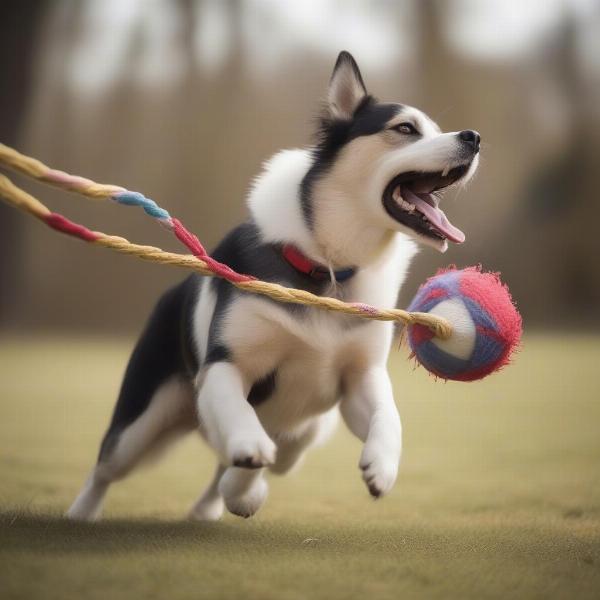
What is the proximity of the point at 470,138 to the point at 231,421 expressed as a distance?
0.96m

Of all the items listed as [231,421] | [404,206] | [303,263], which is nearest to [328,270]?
[303,263]

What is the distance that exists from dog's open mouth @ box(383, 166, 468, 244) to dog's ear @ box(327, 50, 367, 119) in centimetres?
28

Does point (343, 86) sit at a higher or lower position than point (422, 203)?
higher

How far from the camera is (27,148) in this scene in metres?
12.3

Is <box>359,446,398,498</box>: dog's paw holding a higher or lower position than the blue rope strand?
lower

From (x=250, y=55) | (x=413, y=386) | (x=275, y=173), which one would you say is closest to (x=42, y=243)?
(x=250, y=55)

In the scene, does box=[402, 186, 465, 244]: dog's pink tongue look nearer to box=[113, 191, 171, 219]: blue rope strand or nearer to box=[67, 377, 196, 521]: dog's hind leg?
box=[113, 191, 171, 219]: blue rope strand

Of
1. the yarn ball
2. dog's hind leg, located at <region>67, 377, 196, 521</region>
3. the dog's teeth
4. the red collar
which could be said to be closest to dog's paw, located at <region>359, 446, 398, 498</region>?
the yarn ball

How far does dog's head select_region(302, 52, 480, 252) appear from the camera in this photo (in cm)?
231

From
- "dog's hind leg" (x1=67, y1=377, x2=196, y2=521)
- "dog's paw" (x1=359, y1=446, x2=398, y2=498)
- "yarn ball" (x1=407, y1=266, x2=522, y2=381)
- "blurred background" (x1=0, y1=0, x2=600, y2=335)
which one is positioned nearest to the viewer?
"dog's paw" (x1=359, y1=446, x2=398, y2=498)

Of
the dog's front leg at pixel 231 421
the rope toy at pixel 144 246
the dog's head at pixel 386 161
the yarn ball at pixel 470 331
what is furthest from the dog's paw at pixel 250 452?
the dog's head at pixel 386 161

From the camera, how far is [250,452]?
1.91 metres

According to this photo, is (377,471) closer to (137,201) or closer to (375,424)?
(375,424)

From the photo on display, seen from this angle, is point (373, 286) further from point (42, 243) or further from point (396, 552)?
point (42, 243)
